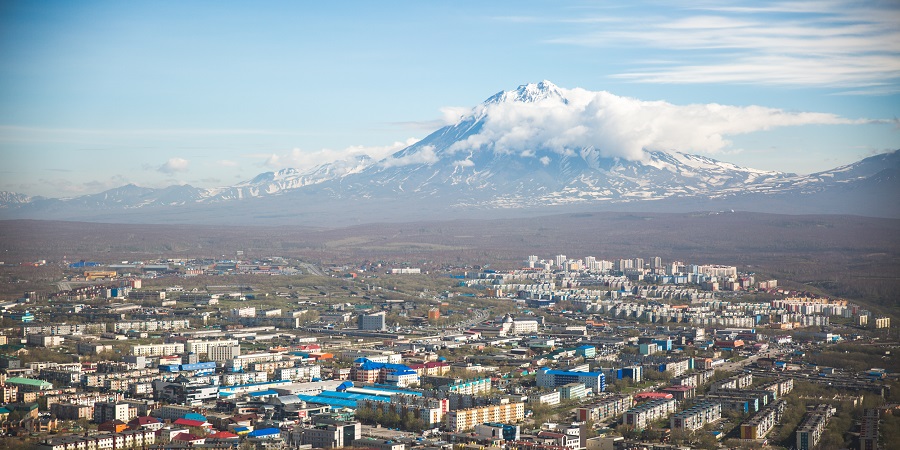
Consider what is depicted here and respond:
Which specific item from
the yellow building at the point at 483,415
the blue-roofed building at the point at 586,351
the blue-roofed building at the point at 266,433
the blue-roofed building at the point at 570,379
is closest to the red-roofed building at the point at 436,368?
the blue-roofed building at the point at 570,379

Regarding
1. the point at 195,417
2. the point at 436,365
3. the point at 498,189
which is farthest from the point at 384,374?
→ the point at 498,189

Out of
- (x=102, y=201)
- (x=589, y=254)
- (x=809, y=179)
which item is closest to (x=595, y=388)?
(x=589, y=254)

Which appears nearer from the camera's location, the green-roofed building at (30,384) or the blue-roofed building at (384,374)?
the green-roofed building at (30,384)

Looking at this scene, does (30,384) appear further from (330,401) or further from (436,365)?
(436,365)

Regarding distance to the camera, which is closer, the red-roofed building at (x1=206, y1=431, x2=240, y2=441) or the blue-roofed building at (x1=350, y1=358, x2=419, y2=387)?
the red-roofed building at (x1=206, y1=431, x2=240, y2=441)

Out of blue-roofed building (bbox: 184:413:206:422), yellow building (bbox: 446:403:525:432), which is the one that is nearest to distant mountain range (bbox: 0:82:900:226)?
yellow building (bbox: 446:403:525:432)

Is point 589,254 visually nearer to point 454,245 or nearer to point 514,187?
point 454,245

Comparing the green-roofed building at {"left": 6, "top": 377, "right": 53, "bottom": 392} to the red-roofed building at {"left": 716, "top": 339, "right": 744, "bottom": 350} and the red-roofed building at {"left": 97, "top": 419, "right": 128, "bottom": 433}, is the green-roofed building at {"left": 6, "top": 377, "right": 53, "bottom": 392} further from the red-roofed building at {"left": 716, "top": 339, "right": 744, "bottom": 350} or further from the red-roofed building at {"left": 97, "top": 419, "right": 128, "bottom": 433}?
the red-roofed building at {"left": 716, "top": 339, "right": 744, "bottom": 350}

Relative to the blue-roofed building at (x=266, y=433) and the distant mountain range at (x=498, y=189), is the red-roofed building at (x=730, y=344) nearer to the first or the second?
the blue-roofed building at (x=266, y=433)
